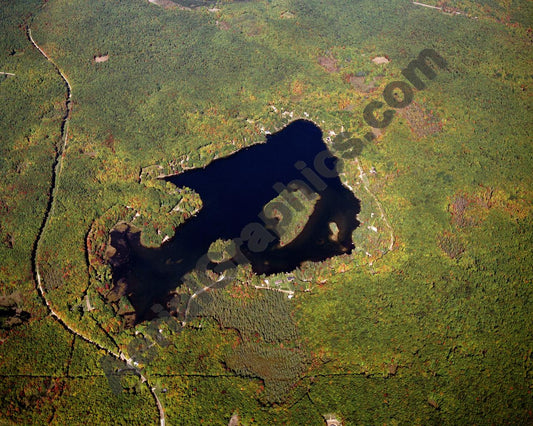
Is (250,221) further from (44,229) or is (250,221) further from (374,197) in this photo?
(44,229)

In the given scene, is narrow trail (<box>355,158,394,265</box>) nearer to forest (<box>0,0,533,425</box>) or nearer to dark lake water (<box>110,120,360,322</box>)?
forest (<box>0,0,533,425</box>)

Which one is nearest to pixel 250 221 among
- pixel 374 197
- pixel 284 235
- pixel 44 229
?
pixel 284 235

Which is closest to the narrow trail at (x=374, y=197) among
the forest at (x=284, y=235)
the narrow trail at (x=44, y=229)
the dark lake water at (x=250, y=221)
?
the forest at (x=284, y=235)

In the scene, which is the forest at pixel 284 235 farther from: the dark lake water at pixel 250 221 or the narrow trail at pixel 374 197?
the dark lake water at pixel 250 221

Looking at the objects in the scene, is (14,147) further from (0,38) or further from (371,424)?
(371,424)

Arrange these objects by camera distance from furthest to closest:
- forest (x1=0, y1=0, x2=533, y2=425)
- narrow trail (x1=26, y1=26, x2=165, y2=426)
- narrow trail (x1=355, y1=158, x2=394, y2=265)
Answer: narrow trail (x1=355, y1=158, x2=394, y2=265), narrow trail (x1=26, y1=26, x2=165, y2=426), forest (x1=0, y1=0, x2=533, y2=425)

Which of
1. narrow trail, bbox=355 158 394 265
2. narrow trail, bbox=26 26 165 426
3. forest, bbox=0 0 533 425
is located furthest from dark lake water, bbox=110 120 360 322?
narrow trail, bbox=26 26 165 426
